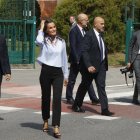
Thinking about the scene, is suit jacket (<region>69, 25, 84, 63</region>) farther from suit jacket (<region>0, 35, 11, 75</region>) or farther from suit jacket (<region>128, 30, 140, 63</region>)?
suit jacket (<region>0, 35, 11, 75</region>)

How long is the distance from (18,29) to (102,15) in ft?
19.1

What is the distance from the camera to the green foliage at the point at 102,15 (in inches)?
1056

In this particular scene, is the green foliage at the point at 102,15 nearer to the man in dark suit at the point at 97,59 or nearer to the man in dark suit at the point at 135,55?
the man in dark suit at the point at 135,55

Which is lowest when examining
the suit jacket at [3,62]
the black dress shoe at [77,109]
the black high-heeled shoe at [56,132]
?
the black dress shoe at [77,109]

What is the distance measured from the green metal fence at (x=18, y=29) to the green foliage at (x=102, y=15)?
5033mm

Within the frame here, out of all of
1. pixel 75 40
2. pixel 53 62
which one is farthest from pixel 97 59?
pixel 53 62

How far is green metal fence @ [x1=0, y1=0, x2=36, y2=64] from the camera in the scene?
22.0 metres

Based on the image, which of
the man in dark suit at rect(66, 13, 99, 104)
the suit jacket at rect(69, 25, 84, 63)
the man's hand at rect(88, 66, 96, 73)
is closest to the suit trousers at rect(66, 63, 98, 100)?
the man in dark suit at rect(66, 13, 99, 104)

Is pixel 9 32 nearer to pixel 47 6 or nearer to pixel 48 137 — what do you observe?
pixel 48 137

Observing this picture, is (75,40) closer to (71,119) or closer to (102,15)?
(71,119)

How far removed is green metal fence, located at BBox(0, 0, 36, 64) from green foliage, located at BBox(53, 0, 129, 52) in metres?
5.03

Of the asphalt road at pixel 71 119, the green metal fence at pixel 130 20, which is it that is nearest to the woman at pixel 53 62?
the asphalt road at pixel 71 119

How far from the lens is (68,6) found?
90.6 feet

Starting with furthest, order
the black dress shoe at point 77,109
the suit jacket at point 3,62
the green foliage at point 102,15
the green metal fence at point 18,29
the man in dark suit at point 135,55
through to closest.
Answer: the green foliage at point 102,15 → the green metal fence at point 18,29 → the man in dark suit at point 135,55 → the black dress shoe at point 77,109 → the suit jacket at point 3,62
